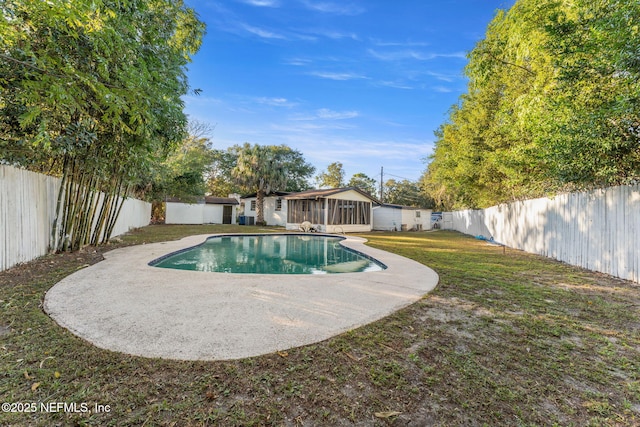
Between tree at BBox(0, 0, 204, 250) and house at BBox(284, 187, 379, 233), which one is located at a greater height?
tree at BBox(0, 0, 204, 250)

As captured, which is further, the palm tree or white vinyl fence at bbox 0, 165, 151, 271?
the palm tree

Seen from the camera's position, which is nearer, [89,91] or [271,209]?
[89,91]

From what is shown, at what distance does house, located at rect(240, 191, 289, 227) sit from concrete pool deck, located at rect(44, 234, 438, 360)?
16.9 meters

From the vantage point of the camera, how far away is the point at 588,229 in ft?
19.9

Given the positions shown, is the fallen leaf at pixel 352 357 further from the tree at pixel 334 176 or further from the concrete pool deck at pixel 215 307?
the tree at pixel 334 176

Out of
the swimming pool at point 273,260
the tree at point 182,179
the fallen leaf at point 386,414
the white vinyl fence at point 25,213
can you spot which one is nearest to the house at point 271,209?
the tree at point 182,179

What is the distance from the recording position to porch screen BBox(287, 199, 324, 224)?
17670 mm

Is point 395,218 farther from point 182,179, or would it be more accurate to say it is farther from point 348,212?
point 182,179

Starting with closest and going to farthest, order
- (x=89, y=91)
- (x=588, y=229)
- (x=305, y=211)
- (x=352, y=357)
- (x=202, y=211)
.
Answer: (x=352, y=357), (x=89, y=91), (x=588, y=229), (x=305, y=211), (x=202, y=211)

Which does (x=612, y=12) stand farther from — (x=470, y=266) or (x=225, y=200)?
(x=225, y=200)

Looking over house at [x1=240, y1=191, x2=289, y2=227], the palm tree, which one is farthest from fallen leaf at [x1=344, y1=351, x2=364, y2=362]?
the palm tree

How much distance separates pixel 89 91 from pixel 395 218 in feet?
65.9

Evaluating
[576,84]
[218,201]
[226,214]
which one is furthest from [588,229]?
[226,214]

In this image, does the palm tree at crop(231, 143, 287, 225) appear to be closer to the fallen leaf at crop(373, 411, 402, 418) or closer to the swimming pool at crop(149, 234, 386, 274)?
the swimming pool at crop(149, 234, 386, 274)
